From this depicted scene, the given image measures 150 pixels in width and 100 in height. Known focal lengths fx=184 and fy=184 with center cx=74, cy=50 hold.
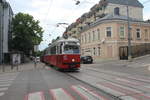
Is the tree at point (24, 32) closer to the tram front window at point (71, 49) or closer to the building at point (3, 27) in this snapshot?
the building at point (3, 27)

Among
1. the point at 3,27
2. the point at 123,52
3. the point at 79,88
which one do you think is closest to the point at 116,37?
the point at 123,52

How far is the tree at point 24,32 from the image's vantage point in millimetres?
45844

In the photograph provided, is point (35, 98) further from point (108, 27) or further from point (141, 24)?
point (141, 24)

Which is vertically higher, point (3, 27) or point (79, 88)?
point (3, 27)

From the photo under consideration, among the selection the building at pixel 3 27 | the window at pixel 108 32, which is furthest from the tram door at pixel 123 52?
the building at pixel 3 27

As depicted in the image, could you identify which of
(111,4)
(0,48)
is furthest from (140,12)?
(0,48)

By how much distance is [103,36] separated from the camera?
118 feet

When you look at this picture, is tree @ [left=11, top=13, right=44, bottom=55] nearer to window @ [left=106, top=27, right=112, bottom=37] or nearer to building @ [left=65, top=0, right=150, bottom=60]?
building @ [left=65, top=0, right=150, bottom=60]

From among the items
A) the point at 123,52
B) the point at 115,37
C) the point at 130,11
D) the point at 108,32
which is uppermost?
the point at 130,11

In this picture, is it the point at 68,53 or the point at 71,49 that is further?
the point at 71,49

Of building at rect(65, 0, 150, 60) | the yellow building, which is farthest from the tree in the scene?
the yellow building

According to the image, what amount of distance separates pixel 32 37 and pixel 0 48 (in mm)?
11216

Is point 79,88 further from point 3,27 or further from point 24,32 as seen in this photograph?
point 24,32

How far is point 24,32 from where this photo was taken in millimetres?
45875
